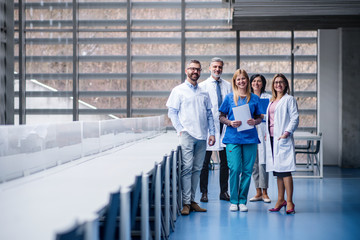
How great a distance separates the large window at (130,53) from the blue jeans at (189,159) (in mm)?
4857

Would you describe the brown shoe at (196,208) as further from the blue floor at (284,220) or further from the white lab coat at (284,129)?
the white lab coat at (284,129)

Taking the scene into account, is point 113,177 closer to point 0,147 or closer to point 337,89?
point 0,147

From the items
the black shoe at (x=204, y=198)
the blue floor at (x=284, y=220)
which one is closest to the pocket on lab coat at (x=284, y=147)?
the blue floor at (x=284, y=220)

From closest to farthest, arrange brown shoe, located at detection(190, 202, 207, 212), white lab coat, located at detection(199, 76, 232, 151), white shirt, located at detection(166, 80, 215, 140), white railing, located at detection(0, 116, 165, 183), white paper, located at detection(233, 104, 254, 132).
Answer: white railing, located at detection(0, 116, 165, 183), white shirt, located at detection(166, 80, 215, 140), white paper, located at detection(233, 104, 254, 132), brown shoe, located at detection(190, 202, 207, 212), white lab coat, located at detection(199, 76, 232, 151)

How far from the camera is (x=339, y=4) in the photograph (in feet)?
23.6

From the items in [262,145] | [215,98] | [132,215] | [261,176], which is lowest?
[261,176]

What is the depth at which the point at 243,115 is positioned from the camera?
503 centimetres

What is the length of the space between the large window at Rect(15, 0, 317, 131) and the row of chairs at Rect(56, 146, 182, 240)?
4819 mm

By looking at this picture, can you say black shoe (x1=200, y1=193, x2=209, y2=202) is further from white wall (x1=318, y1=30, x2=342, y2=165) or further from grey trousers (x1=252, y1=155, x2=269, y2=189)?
white wall (x1=318, y1=30, x2=342, y2=165)

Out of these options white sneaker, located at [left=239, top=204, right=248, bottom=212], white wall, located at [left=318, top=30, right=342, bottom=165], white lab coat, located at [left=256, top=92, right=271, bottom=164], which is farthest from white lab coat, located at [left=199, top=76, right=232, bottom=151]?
white wall, located at [left=318, top=30, right=342, bottom=165]

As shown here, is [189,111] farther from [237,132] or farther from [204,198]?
[204,198]

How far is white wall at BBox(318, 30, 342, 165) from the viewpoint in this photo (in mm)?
9445

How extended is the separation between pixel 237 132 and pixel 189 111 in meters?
0.57

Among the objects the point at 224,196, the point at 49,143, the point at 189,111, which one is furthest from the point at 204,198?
the point at 49,143
